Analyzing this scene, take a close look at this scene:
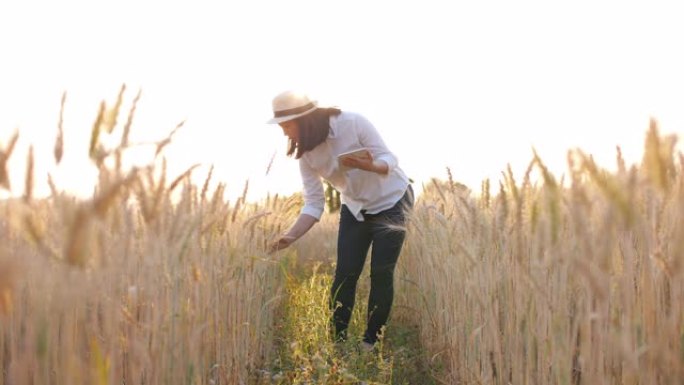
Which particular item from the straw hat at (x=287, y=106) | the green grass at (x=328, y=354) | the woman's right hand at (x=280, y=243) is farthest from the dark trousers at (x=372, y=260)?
the straw hat at (x=287, y=106)

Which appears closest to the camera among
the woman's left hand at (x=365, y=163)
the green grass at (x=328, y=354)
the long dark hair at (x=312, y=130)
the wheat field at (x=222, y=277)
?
the wheat field at (x=222, y=277)

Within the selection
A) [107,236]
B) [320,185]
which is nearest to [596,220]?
[107,236]

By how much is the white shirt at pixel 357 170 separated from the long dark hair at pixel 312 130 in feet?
0.30

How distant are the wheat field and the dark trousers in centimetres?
117

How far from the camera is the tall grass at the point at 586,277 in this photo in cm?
155

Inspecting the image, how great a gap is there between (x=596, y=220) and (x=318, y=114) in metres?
2.20

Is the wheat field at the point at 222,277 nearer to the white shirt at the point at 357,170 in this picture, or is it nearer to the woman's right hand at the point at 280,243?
the woman's right hand at the point at 280,243

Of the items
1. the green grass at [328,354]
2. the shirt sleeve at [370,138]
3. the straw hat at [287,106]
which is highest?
the straw hat at [287,106]

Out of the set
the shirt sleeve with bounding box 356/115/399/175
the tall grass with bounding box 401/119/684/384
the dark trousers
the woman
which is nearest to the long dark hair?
the woman

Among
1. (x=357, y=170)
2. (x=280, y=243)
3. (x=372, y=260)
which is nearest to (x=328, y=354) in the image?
(x=280, y=243)

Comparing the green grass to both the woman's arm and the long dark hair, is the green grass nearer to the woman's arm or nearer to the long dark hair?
the woman's arm

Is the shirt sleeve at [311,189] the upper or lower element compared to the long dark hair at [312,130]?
lower

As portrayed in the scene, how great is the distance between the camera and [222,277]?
264cm

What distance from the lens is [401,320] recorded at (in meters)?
5.09
